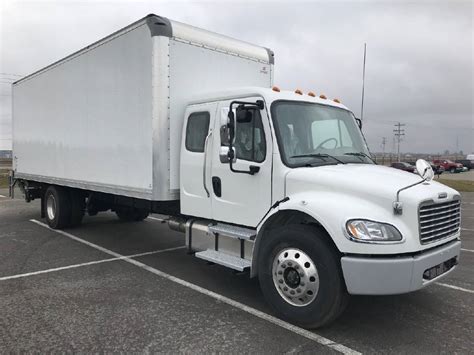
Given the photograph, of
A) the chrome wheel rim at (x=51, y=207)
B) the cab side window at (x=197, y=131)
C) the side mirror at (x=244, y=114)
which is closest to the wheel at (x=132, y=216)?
the chrome wheel rim at (x=51, y=207)

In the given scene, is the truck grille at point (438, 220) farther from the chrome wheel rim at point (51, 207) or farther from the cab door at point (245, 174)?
the chrome wheel rim at point (51, 207)

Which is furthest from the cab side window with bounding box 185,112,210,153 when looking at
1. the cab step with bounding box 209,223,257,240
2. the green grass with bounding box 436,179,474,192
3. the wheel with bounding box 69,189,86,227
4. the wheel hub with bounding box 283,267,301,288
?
the green grass with bounding box 436,179,474,192

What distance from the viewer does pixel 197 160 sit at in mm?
5668

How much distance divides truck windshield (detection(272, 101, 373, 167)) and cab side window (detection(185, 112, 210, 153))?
1150 mm

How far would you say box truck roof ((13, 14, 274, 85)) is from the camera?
580 cm

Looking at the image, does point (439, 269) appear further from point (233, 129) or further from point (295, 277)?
point (233, 129)

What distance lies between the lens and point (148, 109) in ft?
19.5

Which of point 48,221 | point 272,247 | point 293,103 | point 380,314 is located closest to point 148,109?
point 293,103

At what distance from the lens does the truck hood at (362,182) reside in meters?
4.05

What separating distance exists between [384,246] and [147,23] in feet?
14.1

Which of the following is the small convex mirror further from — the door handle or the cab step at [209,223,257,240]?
the door handle

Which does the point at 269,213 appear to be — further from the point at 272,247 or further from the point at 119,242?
the point at 119,242

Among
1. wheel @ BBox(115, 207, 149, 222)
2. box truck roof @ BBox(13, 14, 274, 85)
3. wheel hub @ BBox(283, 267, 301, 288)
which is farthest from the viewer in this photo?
wheel @ BBox(115, 207, 149, 222)

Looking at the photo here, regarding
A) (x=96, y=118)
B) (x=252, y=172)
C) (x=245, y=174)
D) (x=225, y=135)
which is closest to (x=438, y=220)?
(x=252, y=172)
